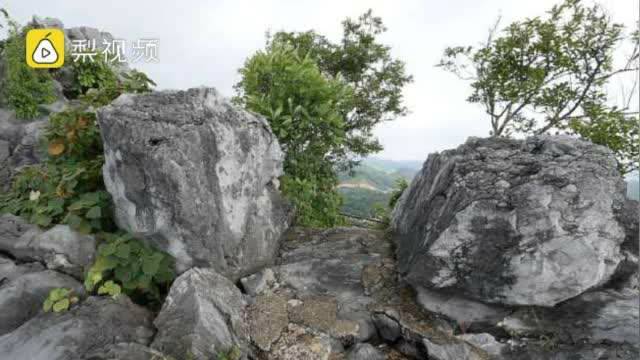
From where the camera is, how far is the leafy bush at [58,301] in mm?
4695

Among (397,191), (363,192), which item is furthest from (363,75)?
(363,192)

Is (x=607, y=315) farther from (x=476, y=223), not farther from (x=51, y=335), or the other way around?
(x=51, y=335)

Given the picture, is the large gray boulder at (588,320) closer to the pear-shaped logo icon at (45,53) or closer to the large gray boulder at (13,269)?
the large gray boulder at (13,269)

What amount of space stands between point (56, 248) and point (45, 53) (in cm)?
684

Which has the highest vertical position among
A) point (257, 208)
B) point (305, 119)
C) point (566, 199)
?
point (305, 119)

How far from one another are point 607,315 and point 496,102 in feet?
34.9

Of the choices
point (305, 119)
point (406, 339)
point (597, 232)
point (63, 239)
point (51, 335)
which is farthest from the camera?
point (305, 119)

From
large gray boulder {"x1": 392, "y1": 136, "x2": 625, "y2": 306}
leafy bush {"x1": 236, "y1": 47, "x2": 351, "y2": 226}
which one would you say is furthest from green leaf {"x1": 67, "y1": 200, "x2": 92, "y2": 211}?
large gray boulder {"x1": 392, "y1": 136, "x2": 625, "y2": 306}

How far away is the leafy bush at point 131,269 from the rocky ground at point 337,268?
197 mm

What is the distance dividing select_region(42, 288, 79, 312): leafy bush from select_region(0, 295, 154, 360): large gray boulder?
11cm

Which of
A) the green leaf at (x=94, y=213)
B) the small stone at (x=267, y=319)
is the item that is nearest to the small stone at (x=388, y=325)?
the small stone at (x=267, y=319)

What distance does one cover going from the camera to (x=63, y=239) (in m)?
5.60

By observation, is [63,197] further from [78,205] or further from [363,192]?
[363,192]

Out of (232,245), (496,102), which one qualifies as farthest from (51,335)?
(496,102)
